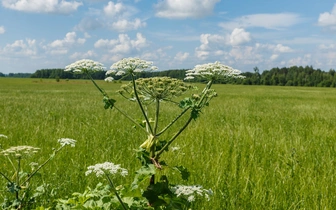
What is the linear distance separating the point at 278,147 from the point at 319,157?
641 mm

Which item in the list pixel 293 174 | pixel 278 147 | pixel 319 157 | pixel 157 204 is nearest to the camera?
pixel 157 204

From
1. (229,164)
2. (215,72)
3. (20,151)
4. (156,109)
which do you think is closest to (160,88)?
(156,109)

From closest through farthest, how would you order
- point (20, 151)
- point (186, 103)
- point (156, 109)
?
point (186, 103)
point (156, 109)
point (20, 151)

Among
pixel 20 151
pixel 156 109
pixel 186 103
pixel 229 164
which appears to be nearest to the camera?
pixel 186 103

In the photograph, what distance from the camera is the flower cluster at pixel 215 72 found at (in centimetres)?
198

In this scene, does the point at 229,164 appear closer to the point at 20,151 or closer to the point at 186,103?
the point at 20,151

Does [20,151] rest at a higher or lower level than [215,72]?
lower

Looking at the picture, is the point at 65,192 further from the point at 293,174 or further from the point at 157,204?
the point at 293,174

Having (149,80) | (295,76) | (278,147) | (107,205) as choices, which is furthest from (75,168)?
(295,76)

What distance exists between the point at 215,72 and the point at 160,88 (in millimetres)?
344

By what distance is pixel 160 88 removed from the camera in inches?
73.7

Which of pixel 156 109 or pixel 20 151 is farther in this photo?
pixel 20 151

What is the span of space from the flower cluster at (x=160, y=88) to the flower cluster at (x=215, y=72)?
0.31 ft

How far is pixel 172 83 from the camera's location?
194 cm
